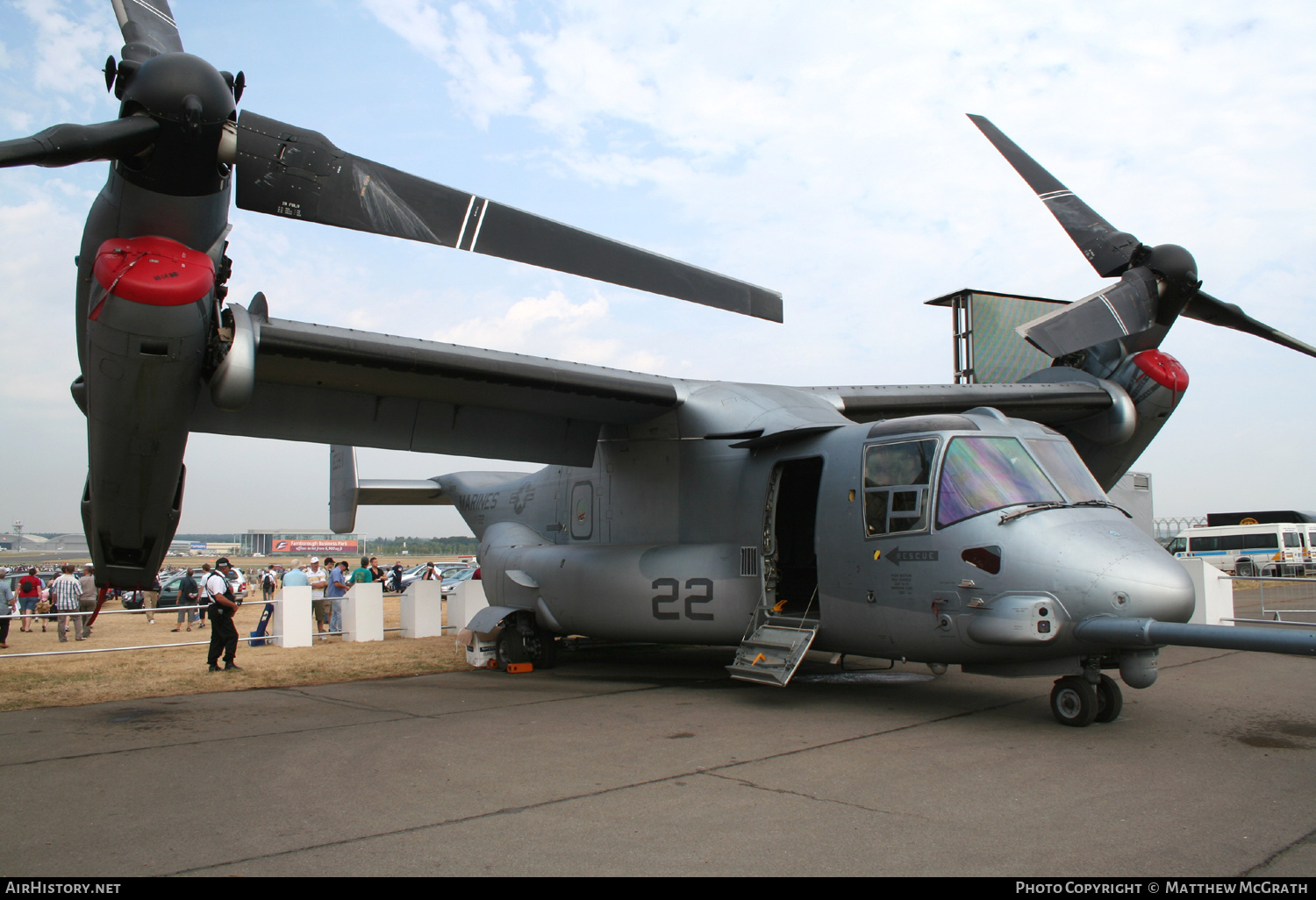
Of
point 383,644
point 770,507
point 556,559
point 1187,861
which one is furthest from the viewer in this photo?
point 383,644

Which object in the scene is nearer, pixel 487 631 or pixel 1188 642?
pixel 1188 642

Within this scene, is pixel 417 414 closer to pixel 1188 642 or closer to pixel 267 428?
pixel 267 428

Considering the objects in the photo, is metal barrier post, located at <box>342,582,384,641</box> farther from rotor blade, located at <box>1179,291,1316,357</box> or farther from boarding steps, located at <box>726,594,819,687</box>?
rotor blade, located at <box>1179,291,1316,357</box>

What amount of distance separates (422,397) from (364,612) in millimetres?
7718

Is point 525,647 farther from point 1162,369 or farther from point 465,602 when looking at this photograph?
point 1162,369

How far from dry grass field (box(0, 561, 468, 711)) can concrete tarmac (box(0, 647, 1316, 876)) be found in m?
1.48

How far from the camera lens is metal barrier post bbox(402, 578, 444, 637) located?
16312mm

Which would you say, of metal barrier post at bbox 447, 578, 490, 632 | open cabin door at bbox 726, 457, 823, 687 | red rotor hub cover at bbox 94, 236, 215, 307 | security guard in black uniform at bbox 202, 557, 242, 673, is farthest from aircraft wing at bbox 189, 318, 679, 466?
metal barrier post at bbox 447, 578, 490, 632

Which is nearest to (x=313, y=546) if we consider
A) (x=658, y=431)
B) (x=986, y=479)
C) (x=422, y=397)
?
(x=422, y=397)

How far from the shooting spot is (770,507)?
878 centimetres

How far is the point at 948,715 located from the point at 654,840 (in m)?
4.11

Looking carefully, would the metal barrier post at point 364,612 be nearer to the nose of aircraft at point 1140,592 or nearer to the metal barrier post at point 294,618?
the metal barrier post at point 294,618

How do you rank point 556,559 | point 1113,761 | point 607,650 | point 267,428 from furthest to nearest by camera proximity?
point 607,650, point 556,559, point 267,428, point 1113,761

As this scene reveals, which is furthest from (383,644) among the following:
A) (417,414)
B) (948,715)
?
(948,715)
